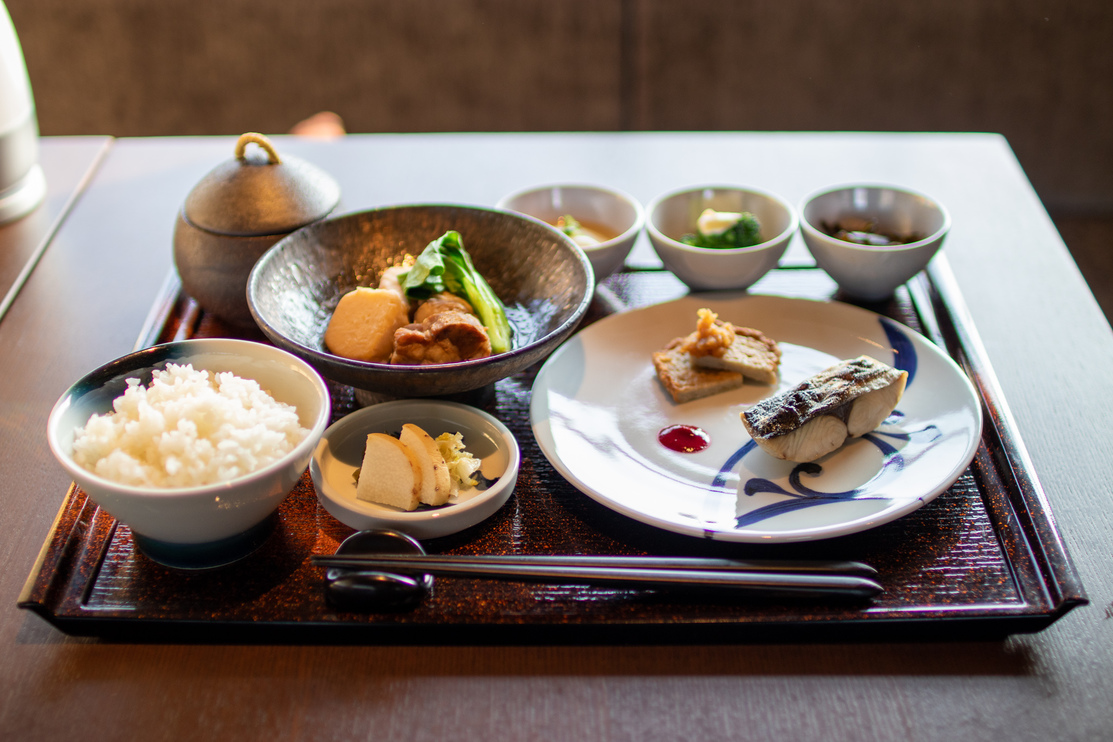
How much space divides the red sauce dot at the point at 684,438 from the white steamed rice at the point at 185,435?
0.55 metres

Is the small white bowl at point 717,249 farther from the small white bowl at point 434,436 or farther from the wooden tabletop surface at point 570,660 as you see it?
the small white bowl at point 434,436

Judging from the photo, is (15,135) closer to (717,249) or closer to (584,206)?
(584,206)

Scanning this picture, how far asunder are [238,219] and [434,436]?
0.57 metres

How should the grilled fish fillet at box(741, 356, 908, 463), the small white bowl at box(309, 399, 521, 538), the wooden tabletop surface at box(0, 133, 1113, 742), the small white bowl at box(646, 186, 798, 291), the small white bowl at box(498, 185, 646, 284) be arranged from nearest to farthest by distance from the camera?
the wooden tabletop surface at box(0, 133, 1113, 742)
the small white bowl at box(309, 399, 521, 538)
the grilled fish fillet at box(741, 356, 908, 463)
the small white bowl at box(646, 186, 798, 291)
the small white bowl at box(498, 185, 646, 284)

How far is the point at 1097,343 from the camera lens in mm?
1547

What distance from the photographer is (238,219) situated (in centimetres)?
145

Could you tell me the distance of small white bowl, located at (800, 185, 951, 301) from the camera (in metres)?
1.53

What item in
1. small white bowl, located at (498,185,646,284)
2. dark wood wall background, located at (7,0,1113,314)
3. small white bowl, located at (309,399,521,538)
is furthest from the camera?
dark wood wall background, located at (7,0,1113,314)

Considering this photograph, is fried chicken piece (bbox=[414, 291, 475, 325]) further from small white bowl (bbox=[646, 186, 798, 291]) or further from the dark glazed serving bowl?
small white bowl (bbox=[646, 186, 798, 291])

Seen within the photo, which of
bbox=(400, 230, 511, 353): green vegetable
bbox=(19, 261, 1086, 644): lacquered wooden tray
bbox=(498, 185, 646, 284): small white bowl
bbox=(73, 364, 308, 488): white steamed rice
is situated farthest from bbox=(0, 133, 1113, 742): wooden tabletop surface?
bbox=(400, 230, 511, 353): green vegetable

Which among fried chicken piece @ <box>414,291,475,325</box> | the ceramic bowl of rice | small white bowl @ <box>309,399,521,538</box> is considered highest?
the ceramic bowl of rice

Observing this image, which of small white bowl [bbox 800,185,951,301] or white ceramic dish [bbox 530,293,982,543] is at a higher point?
small white bowl [bbox 800,185,951,301]

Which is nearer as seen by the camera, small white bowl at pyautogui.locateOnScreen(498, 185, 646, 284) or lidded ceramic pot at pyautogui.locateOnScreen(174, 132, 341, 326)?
lidded ceramic pot at pyautogui.locateOnScreen(174, 132, 341, 326)

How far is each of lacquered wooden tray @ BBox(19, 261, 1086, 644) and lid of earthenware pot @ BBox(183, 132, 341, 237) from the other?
500mm
